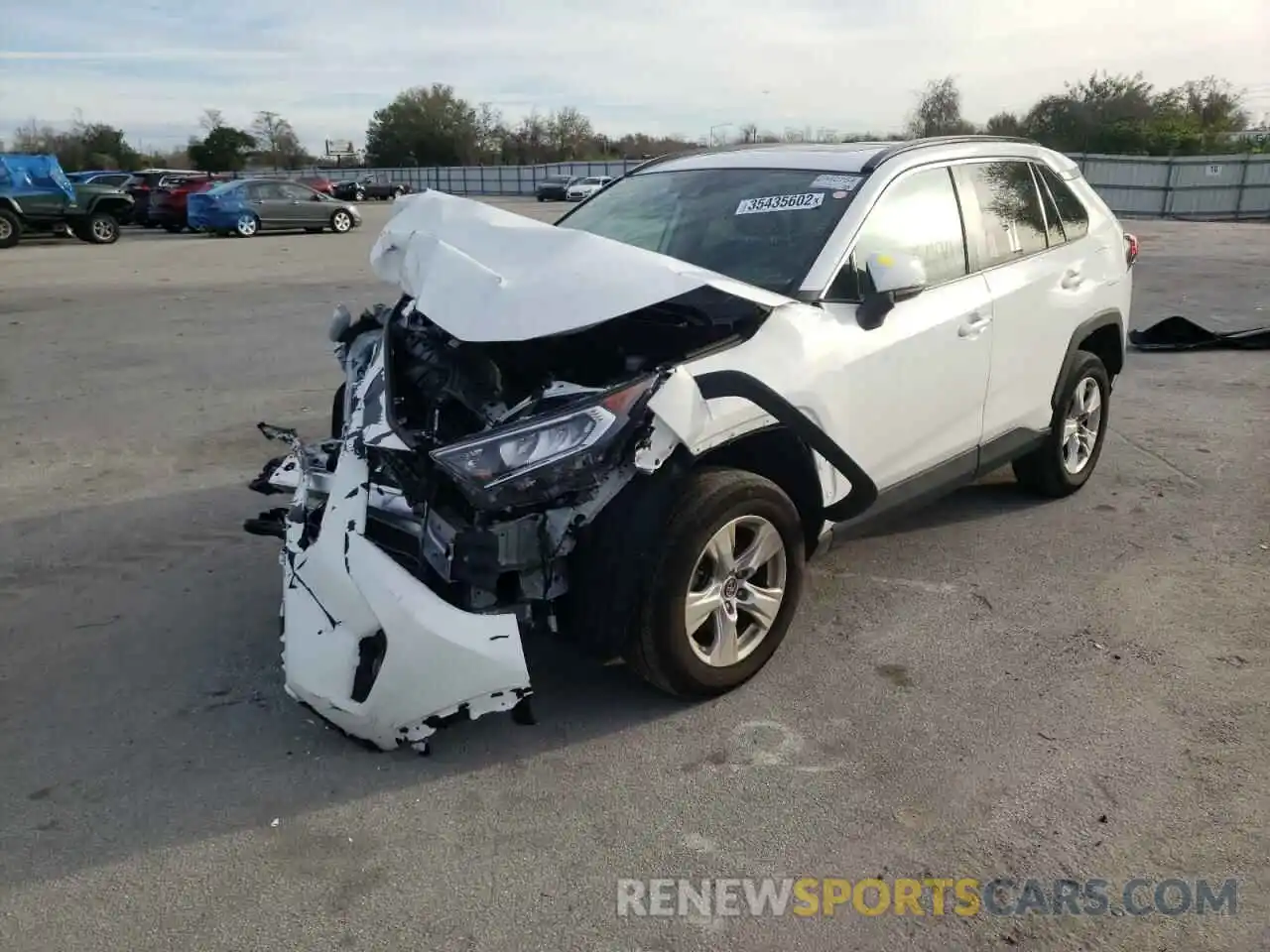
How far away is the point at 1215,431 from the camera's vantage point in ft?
23.1

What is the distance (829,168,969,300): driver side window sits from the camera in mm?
3914

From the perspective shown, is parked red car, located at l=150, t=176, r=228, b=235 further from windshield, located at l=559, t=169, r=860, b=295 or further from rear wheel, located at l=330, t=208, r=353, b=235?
windshield, located at l=559, t=169, r=860, b=295

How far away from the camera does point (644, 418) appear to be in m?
3.05

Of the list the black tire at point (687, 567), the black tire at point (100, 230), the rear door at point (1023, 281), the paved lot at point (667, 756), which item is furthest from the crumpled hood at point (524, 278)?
the black tire at point (100, 230)

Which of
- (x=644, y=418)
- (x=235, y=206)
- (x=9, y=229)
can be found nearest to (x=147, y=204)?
(x=235, y=206)

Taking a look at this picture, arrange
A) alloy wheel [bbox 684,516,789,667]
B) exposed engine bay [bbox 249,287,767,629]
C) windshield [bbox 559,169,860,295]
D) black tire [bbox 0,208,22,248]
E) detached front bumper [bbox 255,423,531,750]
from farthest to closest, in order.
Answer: black tire [bbox 0,208,22,248] → windshield [bbox 559,169,860,295] → alloy wheel [bbox 684,516,789,667] → exposed engine bay [bbox 249,287,767,629] → detached front bumper [bbox 255,423,531,750]

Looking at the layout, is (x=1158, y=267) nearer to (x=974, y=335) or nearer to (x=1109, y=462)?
(x=1109, y=462)

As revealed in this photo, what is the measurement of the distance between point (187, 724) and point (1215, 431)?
6.83 metres

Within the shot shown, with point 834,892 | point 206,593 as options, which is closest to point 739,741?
point 834,892

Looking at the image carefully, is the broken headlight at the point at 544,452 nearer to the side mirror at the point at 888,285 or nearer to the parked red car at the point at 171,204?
the side mirror at the point at 888,285

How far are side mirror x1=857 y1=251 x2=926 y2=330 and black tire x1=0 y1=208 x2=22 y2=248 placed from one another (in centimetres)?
2300

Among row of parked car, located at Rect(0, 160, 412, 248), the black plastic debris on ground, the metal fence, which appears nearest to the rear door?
the black plastic debris on ground

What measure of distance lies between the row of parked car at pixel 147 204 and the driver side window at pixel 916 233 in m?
22.5

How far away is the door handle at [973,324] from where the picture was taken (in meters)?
4.29
